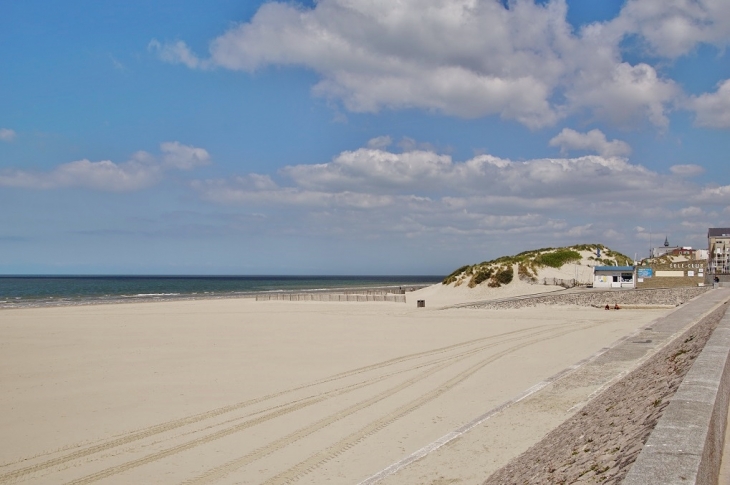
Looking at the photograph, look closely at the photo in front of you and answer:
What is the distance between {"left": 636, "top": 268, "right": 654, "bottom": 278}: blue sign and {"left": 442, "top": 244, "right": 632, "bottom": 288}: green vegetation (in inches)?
388

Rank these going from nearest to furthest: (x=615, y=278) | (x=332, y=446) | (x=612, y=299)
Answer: (x=332, y=446)
(x=612, y=299)
(x=615, y=278)

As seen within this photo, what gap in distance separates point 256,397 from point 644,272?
164ft

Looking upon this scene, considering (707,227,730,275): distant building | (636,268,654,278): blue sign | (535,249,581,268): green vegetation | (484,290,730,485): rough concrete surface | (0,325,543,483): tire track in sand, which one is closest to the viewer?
(484,290,730,485): rough concrete surface

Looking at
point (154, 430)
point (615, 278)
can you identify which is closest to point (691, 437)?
point (154, 430)

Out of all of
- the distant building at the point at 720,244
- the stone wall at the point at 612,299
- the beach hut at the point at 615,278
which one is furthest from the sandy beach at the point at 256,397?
the distant building at the point at 720,244

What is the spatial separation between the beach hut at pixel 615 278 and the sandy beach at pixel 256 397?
91.1ft

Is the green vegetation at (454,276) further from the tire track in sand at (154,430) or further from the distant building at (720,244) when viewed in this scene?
the distant building at (720,244)

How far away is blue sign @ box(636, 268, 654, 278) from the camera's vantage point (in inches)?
2077

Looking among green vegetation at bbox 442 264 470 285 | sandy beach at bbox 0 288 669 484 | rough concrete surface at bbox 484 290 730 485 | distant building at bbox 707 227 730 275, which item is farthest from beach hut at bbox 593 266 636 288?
distant building at bbox 707 227 730 275

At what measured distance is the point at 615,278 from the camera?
5125 centimetres

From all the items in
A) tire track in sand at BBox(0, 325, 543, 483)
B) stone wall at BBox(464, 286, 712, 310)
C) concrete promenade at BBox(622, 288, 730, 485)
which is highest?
concrete promenade at BBox(622, 288, 730, 485)

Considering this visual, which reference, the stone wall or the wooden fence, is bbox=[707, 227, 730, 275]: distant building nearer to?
the wooden fence

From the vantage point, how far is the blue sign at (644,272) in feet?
173

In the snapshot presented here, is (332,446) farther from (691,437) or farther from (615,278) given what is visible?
(615,278)
